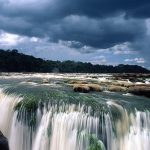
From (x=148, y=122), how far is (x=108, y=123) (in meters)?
2.50

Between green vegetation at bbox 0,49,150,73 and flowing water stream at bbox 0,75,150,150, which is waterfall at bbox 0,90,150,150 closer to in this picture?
flowing water stream at bbox 0,75,150,150

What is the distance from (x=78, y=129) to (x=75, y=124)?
0.41 meters

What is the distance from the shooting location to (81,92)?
35.8m

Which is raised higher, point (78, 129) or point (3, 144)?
point (78, 129)

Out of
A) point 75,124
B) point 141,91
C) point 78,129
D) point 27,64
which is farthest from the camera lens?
point 27,64

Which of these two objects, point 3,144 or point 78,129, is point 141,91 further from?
point 3,144

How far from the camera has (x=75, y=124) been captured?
24.7m

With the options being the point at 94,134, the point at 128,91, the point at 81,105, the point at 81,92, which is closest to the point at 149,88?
the point at 128,91

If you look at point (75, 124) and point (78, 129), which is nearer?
point (78, 129)

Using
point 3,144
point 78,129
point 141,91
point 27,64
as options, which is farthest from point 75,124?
point 27,64

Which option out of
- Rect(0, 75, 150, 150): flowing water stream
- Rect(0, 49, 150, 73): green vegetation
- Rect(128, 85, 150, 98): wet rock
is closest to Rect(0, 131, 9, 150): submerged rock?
Rect(0, 75, 150, 150): flowing water stream

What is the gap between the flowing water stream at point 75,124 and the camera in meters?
23.8

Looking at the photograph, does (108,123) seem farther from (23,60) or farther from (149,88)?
(23,60)

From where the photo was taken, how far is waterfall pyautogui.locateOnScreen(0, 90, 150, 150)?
23766mm
